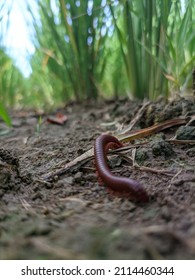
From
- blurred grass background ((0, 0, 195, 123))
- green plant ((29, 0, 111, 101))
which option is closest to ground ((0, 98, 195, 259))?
blurred grass background ((0, 0, 195, 123))

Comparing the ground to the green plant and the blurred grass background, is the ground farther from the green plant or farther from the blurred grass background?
the green plant

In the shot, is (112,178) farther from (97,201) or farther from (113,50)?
(113,50)

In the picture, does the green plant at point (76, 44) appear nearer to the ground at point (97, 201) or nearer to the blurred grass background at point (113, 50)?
the blurred grass background at point (113, 50)

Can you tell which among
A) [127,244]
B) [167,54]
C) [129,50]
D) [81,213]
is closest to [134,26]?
[129,50]

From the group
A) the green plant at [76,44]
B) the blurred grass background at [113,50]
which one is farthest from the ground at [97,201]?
the green plant at [76,44]
